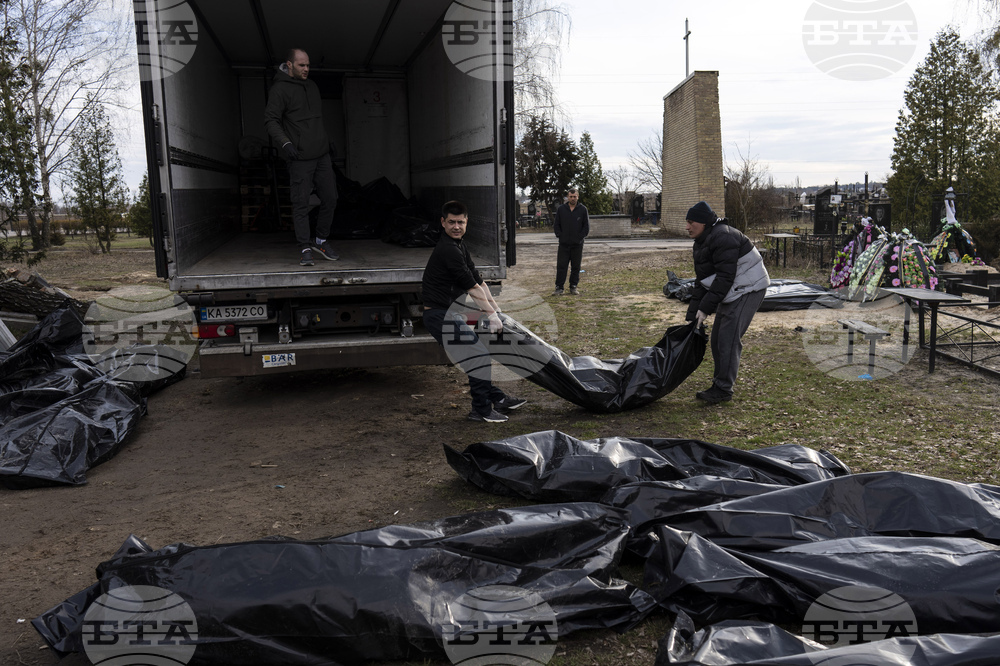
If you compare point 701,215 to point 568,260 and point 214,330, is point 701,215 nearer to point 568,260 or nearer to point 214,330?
point 214,330

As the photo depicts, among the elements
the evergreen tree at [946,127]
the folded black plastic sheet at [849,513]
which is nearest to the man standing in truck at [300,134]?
the folded black plastic sheet at [849,513]

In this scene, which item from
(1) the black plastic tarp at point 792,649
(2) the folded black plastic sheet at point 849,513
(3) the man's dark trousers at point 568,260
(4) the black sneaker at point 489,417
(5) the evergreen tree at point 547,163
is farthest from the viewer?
(5) the evergreen tree at point 547,163

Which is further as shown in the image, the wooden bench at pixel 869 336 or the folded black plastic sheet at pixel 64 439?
the wooden bench at pixel 869 336

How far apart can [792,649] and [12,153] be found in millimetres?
10532

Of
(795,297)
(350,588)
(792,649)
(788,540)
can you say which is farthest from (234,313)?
(795,297)

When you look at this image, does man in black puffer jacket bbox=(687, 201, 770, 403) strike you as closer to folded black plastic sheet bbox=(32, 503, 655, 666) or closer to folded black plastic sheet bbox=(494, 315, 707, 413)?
folded black plastic sheet bbox=(494, 315, 707, 413)

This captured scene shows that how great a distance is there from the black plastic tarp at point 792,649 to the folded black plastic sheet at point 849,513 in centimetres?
54

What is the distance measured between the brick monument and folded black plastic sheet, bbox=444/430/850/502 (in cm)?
1976

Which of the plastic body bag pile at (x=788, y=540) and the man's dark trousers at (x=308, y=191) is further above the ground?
the man's dark trousers at (x=308, y=191)

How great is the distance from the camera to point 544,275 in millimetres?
15406

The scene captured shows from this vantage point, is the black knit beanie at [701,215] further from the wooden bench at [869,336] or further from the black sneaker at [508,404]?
the wooden bench at [869,336]

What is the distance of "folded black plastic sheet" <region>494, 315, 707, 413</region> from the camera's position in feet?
17.4

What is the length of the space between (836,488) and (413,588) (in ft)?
6.08

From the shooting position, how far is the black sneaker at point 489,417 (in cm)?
557
